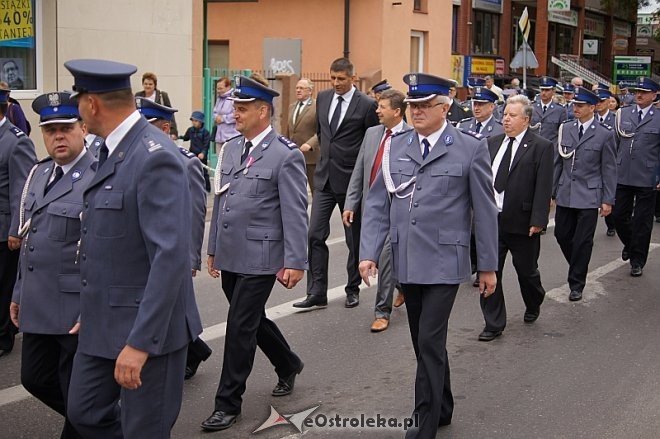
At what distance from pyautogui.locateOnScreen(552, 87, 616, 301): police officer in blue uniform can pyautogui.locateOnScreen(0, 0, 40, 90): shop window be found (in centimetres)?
913

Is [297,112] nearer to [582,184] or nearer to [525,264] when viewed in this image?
[582,184]

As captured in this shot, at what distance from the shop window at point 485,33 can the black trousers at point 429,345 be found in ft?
115

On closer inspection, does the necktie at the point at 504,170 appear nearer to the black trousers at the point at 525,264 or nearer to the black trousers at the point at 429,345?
the black trousers at the point at 525,264

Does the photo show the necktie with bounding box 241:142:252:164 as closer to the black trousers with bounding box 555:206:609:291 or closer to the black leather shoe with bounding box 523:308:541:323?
the black leather shoe with bounding box 523:308:541:323

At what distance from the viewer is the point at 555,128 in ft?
56.9

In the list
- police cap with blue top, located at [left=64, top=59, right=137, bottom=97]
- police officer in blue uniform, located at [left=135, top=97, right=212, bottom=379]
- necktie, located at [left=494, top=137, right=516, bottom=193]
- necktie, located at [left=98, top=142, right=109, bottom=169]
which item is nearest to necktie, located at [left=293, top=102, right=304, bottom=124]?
necktie, located at [left=494, top=137, right=516, bottom=193]

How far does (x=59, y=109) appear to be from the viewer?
209 inches

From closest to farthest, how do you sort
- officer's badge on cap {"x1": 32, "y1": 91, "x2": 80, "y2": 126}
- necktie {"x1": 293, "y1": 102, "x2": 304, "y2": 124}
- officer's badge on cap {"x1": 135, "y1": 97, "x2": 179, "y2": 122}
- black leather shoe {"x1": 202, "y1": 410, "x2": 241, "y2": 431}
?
officer's badge on cap {"x1": 32, "y1": 91, "x2": 80, "y2": 126}, black leather shoe {"x1": 202, "y1": 410, "x2": 241, "y2": 431}, officer's badge on cap {"x1": 135, "y1": 97, "x2": 179, "y2": 122}, necktie {"x1": 293, "y1": 102, "x2": 304, "y2": 124}

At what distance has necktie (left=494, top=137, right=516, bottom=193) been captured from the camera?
8688mm

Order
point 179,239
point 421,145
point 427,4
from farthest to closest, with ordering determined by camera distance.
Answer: point 427,4 < point 421,145 < point 179,239

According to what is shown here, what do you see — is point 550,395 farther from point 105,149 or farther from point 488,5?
point 488,5

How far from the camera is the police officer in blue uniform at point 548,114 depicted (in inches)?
680

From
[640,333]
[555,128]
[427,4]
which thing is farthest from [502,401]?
[427,4]

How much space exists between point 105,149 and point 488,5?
126 feet
